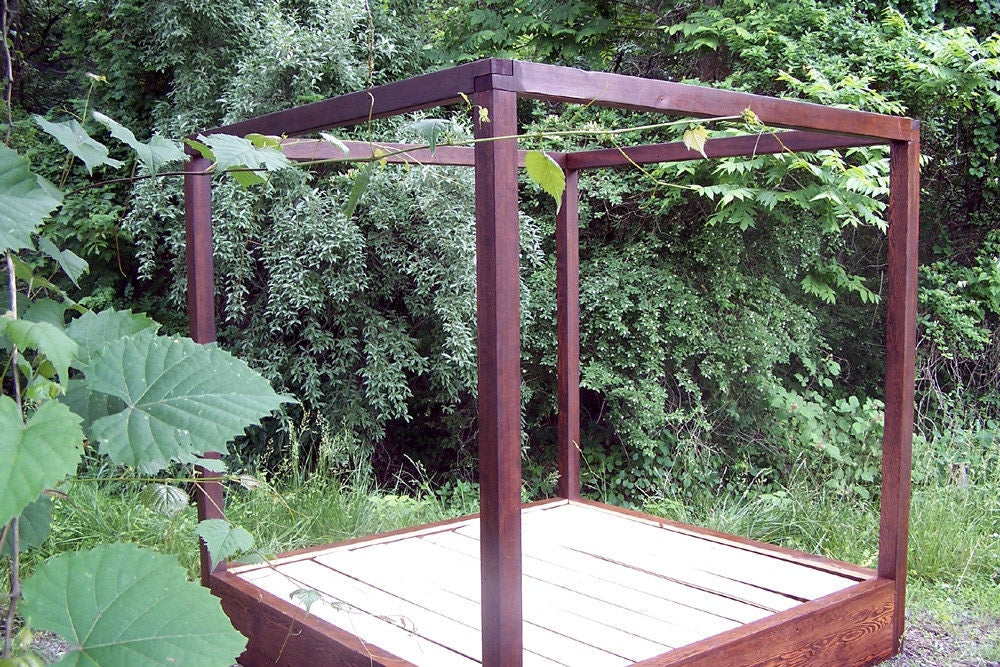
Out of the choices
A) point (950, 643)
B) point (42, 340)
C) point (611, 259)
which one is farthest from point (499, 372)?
point (611, 259)

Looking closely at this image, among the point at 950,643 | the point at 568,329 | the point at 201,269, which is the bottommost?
the point at 950,643

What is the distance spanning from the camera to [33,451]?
595mm

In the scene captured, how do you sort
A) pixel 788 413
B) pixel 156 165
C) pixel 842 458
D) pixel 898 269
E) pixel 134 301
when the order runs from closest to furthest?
pixel 156 165 < pixel 898 269 < pixel 842 458 < pixel 788 413 < pixel 134 301

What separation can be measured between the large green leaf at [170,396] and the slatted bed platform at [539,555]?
901mm

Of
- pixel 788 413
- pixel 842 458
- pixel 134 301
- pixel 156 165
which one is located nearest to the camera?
pixel 156 165

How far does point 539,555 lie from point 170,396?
2622 mm

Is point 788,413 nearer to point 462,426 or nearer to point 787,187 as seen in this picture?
point 787,187

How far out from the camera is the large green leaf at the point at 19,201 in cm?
67

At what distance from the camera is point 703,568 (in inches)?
120

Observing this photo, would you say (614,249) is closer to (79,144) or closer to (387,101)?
(387,101)

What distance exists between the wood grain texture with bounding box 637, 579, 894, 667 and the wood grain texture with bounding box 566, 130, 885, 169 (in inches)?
52.7

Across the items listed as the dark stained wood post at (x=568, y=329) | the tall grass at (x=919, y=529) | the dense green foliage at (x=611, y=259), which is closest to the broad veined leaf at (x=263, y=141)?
the dark stained wood post at (x=568, y=329)

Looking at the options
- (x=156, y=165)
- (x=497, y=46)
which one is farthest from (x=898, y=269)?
(x=497, y=46)

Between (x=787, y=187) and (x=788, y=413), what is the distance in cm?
131
